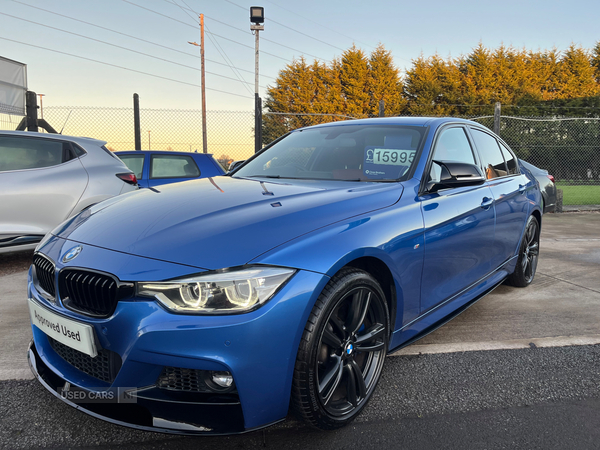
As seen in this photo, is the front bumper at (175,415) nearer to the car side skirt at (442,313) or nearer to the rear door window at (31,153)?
the car side skirt at (442,313)

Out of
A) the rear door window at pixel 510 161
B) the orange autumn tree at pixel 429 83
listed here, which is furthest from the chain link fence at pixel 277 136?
the orange autumn tree at pixel 429 83

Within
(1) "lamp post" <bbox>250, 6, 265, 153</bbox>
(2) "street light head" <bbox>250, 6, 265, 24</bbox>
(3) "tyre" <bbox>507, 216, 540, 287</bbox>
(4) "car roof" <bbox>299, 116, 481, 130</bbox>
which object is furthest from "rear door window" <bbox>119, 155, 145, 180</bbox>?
(2) "street light head" <bbox>250, 6, 265, 24</bbox>

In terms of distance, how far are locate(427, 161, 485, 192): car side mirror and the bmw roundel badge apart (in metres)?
1.81

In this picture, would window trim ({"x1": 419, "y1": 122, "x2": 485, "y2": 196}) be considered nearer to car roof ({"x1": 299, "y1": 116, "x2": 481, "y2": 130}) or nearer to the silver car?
car roof ({"x1": 299, "y1": 116, "x2": 481, "y2": 130})

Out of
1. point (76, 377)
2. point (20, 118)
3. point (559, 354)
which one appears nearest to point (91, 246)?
point (76, 377)

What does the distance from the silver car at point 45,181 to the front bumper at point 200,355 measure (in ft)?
11.5

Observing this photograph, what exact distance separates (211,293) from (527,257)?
11.8 feet

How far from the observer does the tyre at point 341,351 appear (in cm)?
Answer: 176

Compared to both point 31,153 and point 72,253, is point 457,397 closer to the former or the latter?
point 72,253

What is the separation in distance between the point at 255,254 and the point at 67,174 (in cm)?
401

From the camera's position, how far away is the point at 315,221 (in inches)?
76.9

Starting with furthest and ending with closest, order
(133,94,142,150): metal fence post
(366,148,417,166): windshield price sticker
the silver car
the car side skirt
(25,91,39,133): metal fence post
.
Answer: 1. (133,94,142,150): metal fence post
2. (25,91,39,133): metal fence post
3. the silver car
4. (366,148,417,166): windshield price sticker
5. the car side skirt

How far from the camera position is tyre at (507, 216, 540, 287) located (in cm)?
413

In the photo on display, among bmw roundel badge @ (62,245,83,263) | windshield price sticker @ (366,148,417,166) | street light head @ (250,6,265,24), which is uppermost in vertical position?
street light head @ (250,6,265,24)
